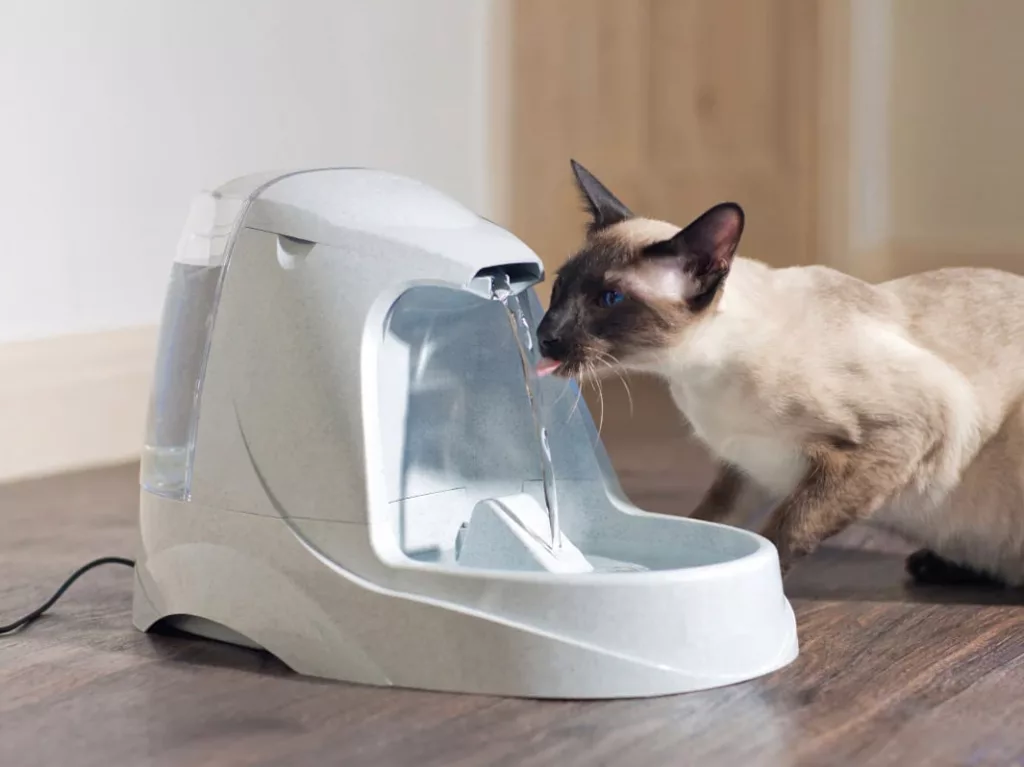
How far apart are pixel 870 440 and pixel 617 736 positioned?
0.49 m

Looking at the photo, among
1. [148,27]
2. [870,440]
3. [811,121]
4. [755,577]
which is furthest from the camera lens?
[811,121]

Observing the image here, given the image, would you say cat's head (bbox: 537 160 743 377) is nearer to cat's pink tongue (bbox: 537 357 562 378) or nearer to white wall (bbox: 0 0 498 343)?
cat's pink tongue (bbox: 537 357 562 378)

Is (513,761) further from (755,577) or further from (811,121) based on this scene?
(811,121)

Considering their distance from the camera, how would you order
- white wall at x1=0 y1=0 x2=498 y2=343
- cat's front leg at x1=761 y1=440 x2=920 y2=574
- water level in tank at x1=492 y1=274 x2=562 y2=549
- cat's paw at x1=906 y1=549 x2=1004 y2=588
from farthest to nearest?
1. white wall at x1=0 y1=0 x2=498 y2=343
2. cat's paw at x1=906 y1=549 x2=1004 y2=588
3. cat's front leg at x1=761 y1=440 x2=920 y2=574
4. water level in tank at x1=492 y1=274 x2=562 y2=549

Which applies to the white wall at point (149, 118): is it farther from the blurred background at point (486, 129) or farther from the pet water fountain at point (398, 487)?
the pet water fountain at point (398, 487)

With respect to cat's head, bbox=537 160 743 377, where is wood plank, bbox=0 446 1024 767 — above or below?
below

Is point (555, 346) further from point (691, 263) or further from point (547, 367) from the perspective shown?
point (691, 263)

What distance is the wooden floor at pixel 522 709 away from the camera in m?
0.94

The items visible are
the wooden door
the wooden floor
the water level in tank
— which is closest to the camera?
the wooden floor

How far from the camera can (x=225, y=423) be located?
3.68 ft

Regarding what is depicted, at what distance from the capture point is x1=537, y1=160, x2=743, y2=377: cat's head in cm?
127

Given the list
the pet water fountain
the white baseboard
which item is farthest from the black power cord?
the white baseboard

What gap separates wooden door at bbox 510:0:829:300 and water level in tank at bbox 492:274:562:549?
1.89 m

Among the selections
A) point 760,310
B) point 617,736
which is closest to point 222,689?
point 617,736
